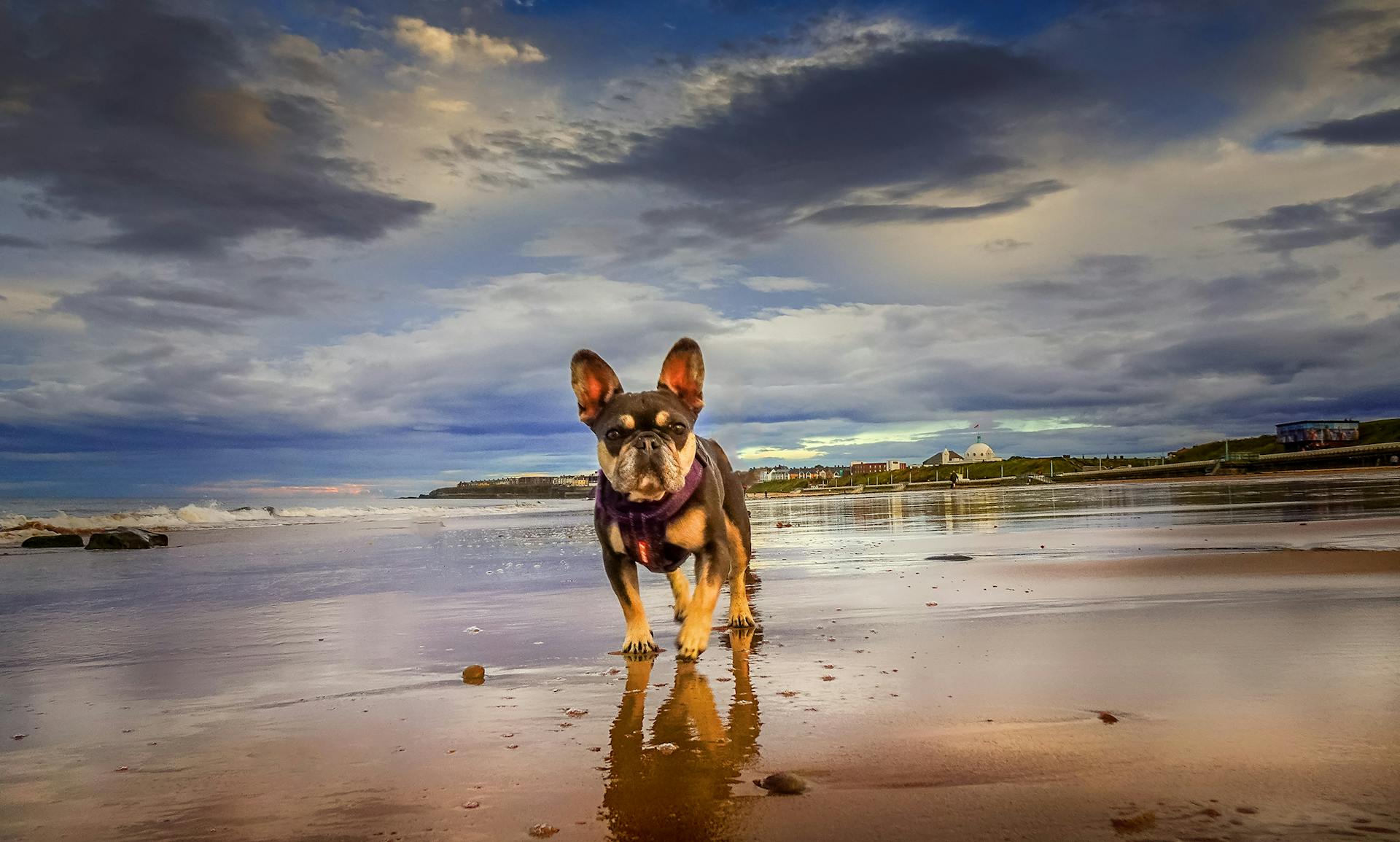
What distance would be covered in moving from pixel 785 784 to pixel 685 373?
12.6 feet

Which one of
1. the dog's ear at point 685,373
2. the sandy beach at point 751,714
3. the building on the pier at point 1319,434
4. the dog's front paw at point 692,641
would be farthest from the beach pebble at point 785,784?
the building on the pier at point 1319,434

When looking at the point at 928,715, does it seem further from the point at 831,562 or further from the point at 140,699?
the point at 831,562

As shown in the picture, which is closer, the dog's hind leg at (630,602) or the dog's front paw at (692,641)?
the dog's front paw at (692,641)

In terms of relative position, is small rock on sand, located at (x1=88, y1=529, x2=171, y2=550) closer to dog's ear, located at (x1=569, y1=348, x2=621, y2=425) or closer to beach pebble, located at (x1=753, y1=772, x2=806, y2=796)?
dog's ear, located at (x1=569, y1=348, x2=621, y2=425)

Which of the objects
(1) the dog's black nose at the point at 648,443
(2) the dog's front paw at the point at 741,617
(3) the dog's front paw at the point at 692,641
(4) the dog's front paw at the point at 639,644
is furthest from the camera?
(2) the dog's front paw at the point at 741,617

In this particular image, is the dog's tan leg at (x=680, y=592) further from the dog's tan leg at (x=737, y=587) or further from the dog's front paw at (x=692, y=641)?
the dog's front paw at (x=692, y=641)

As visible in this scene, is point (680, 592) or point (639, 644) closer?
point (639, 644)

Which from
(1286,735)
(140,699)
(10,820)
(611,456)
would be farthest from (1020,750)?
(140,699)

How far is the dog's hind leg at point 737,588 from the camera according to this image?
6.98m

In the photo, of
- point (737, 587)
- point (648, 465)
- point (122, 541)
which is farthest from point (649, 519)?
point (122, 541)

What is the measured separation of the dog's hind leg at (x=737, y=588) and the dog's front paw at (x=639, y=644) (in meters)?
1.11

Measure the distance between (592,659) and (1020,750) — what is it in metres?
3.16

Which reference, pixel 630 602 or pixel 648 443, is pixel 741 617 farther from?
pixel 648 443

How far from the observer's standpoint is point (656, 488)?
5.59 meters
